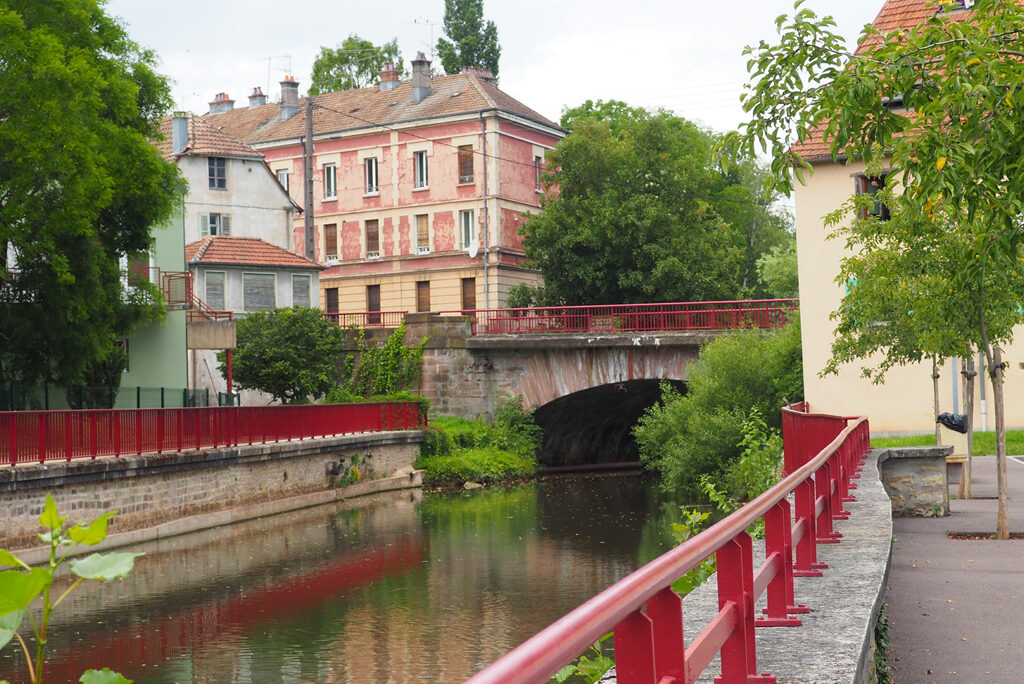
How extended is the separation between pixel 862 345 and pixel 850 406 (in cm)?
1080

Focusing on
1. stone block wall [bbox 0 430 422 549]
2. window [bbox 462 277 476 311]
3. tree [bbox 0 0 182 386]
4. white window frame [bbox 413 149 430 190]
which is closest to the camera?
stone block wall [bbox 0 430 422 549]

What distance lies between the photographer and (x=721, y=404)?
29.8 metres

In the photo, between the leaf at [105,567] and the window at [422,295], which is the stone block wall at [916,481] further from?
the window at [422,295]

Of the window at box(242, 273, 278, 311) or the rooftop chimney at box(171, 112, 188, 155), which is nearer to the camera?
the window at box(242, 273, 278, 311)

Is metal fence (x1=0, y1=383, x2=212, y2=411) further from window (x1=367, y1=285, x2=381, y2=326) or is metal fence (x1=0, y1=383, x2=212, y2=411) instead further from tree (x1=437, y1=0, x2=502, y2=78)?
tree (x1=437, y1=0, x2=502, y2=78)

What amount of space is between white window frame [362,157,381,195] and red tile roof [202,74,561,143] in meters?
1.57

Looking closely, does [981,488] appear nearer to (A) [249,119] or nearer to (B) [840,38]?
(B) [840,38]

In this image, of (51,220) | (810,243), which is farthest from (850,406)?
(51,220)

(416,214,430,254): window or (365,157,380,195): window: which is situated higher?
(365,157,380,195): window

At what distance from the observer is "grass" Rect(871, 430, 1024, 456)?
26.4m

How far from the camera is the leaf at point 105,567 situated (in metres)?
1.92

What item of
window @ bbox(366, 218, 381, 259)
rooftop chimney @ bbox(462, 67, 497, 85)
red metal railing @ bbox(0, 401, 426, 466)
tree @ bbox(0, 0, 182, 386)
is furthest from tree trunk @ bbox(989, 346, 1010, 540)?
rooftop chimney @ bbox(462, 67, 497, 85)

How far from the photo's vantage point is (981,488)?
773 inches

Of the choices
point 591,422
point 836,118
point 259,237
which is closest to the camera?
point 836,118
